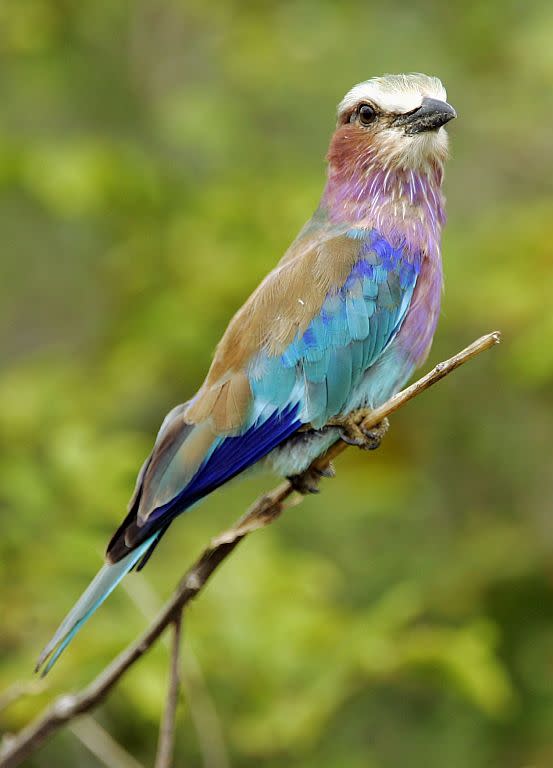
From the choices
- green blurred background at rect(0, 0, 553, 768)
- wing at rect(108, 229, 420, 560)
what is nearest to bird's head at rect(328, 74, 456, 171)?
wing at rect(108, 229, 420, 560)

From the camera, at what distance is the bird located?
2.54 meters

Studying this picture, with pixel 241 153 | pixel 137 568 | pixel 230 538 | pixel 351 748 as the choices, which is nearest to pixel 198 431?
pixel 137 568

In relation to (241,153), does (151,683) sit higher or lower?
lower

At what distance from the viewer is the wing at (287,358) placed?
97.7 inches

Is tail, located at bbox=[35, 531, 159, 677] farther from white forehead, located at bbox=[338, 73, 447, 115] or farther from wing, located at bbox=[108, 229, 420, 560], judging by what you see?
white forehead, located at bbox=[338, 73, 447, 115]

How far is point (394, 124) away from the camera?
2801mm

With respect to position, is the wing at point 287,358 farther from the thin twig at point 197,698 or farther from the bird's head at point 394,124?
the thin twig at point 197,698

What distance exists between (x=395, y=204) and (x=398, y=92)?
28 centimetres

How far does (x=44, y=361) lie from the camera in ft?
17.3

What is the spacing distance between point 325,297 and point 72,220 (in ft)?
12.9

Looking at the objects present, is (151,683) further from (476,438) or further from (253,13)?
(253,13)

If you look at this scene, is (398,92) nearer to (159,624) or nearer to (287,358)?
(287,358)

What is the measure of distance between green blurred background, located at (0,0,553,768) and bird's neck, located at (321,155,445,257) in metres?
1.00

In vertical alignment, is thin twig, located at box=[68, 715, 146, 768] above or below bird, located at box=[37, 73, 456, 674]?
below
